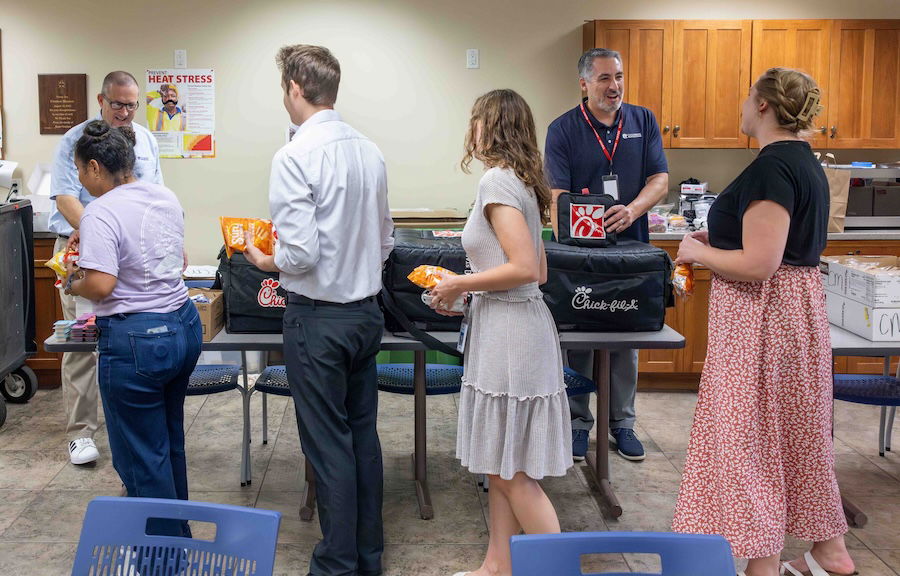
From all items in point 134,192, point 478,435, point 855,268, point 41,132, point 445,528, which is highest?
point 41,132

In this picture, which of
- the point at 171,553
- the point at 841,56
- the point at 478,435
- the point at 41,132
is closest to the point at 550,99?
the point at 841,56

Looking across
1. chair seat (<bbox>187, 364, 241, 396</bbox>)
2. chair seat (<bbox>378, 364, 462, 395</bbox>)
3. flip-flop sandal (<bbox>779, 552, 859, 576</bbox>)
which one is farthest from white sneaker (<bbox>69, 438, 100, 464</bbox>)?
flip-flop sandal (<bbox>779, 552, 859, 576</bbox>)

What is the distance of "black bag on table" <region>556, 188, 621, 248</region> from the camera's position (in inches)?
129

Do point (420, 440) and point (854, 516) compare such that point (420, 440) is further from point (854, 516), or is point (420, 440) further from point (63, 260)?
point (854, 516)

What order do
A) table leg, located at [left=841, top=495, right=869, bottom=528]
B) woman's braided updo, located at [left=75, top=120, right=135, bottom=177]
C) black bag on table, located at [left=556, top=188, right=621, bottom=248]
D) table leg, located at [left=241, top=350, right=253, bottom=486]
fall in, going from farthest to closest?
table leg, located at [left=241, top=350, right=253, bottom=486] < table leg, located at [left=841, top=495, right=869, bottom=528] < black bag on table, located at [left=556, top=188, right=621, bottom=248] < woman's braided updo, located at [left=75, top=120, right=135, bottom=177]

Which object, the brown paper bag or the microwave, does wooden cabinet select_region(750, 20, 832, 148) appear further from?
the microwave

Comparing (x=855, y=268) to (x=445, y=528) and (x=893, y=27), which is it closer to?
(x=445, y=528)

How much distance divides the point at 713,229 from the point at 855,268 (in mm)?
893

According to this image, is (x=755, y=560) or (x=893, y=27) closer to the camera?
(x=755, y=560)

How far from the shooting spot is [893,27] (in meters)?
5.39

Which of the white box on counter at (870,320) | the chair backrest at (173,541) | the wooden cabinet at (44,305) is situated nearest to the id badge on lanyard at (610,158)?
the white box on counter at (870,320)

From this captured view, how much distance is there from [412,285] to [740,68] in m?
3.17

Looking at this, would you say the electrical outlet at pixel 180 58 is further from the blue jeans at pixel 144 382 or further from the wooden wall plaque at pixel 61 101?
the blue jeans at pixel 144 382

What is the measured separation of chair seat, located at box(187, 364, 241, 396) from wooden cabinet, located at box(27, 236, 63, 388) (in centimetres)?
171
